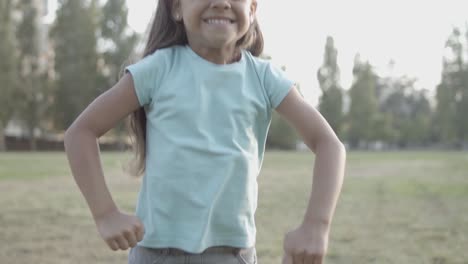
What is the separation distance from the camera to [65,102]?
3909 cm

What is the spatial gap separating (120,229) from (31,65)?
126ft

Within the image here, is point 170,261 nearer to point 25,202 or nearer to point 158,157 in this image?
point 158,157

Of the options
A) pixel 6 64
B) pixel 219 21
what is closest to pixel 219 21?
pixel 219 21

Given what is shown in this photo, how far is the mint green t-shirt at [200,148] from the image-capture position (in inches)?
60.4

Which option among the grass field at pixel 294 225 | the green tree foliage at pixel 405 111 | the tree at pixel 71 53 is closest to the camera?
the grass field at pixel 294 225

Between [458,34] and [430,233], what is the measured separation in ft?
138

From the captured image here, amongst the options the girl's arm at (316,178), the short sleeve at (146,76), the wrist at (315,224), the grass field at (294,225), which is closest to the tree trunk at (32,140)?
the grass field at (294,225)

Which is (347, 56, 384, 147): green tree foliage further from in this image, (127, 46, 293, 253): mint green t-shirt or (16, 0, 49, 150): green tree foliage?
(127, 46, 293, 253): mint green t-shirt

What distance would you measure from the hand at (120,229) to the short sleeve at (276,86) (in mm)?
429

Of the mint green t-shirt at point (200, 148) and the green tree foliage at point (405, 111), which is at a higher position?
the mint green t-shirt at point (200, 148)

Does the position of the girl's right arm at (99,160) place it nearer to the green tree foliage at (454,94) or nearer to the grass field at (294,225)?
the grass field at (294,225)

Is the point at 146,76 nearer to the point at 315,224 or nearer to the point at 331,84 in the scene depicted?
the point at 315,224

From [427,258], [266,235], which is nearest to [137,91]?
[427,258]

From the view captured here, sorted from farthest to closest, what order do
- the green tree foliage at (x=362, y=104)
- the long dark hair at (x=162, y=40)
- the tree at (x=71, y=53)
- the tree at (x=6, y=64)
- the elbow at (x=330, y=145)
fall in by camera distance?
the green tree foliage at (x=362, y=104) < the tree at (x=71, y=53) < the tree at (x=6, y=64) < the long dark hair at (x=162, y=40) < the elbow at (x=330, y=145)
